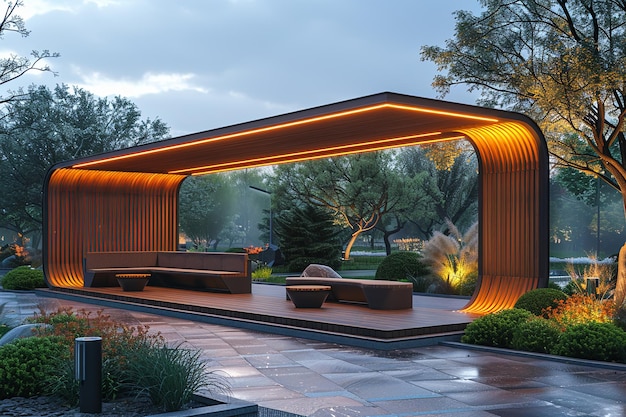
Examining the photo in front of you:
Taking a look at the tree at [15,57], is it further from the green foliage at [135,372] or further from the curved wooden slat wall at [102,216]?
the green foliage at [135,372]

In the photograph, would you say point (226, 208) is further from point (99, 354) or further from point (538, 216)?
point (99, 354)

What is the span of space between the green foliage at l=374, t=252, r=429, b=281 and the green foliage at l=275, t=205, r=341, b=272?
10.3 m

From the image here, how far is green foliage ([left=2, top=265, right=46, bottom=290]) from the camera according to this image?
66.2ft

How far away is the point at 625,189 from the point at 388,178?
1890 cm

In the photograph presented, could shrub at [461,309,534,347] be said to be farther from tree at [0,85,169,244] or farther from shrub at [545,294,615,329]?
tree at [0,85,169,244]

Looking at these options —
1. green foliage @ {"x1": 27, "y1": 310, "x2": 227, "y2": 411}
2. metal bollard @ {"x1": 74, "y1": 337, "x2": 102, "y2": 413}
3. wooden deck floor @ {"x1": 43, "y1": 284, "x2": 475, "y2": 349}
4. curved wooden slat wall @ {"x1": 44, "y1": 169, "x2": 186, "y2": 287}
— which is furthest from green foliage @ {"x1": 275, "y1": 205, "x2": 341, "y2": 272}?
metal bollard @ {"x1": 74, "y1": 337, "x2": 102, "y2": 413}

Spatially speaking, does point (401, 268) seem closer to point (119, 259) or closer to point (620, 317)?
point (119, 259)

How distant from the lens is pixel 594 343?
8.81 metres

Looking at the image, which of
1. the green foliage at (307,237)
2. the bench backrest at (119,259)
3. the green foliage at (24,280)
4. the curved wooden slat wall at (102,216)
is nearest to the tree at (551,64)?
the curved wooden slat wall at (102,216)

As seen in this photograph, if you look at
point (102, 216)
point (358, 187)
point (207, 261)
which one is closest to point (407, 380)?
point (207, 261)

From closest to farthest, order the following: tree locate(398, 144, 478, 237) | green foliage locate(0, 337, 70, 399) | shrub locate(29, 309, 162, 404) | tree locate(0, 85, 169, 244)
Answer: shrub locate(29, 309, 162, 404), green foliage locate(0, 337, 70, 399), tree locate(0, 85, 169, 244), tree locate(398, 144, 478, 237)

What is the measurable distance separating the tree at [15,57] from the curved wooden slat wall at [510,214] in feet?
56.1

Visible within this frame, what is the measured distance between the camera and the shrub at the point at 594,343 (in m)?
8.74

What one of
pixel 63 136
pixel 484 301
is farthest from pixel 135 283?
pixel 63 136
